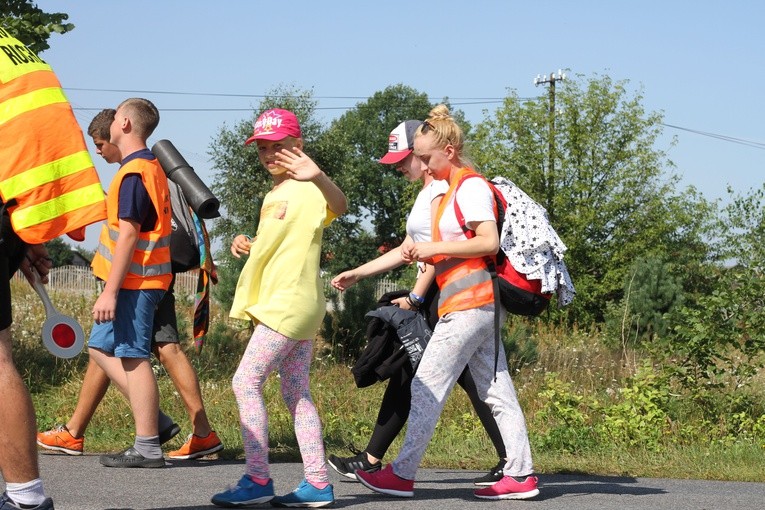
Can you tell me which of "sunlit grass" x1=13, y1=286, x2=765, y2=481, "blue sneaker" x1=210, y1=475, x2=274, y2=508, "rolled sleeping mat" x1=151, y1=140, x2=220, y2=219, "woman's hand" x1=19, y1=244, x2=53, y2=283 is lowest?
"sunlit grass" x1=13, y1=286, x2=765, y2=481

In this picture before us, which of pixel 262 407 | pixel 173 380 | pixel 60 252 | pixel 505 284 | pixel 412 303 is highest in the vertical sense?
pixel 505 284

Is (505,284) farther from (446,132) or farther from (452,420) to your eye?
(452,420)

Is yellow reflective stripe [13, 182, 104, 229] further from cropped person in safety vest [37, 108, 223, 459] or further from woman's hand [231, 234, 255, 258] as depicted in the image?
cropped person in safety vest [37, 108, 223, 459]

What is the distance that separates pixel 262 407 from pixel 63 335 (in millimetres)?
1119

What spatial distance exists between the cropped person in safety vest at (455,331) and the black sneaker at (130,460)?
1.27m

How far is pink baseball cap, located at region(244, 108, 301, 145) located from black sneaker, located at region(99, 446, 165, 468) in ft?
6.39

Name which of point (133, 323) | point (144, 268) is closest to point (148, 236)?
point (144, 268)

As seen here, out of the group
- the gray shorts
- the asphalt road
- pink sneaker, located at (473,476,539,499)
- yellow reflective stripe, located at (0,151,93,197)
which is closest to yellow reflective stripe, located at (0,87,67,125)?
yellow reflective stripe, located at (0,151,93,197)

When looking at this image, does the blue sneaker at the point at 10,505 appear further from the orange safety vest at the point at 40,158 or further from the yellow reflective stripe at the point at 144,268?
the yellow reflective stripe at the point at 144,268

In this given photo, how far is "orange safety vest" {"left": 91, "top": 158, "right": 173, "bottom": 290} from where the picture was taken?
581 cm

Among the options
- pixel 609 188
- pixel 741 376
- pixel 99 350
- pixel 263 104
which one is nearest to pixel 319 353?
pixel 741 376

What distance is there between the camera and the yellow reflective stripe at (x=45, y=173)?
3980mm

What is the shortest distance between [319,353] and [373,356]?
212 inches

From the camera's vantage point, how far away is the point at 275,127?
16.3 feet
